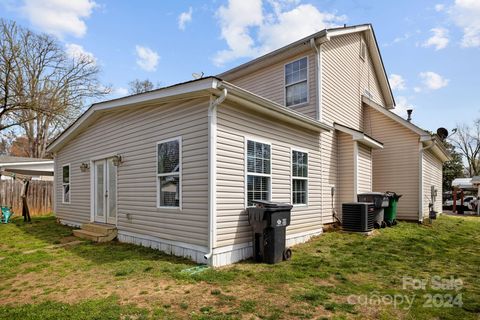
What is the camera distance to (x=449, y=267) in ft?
19.1

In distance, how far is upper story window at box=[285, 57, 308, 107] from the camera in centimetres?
1016

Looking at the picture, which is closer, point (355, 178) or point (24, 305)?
point (24, 305)

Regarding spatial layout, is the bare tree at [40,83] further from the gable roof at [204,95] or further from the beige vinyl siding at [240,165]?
the beige vinyl siding at [240,165]

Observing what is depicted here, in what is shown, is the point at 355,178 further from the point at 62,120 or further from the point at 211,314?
the point at 62,120

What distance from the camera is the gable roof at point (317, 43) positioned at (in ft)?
31.3

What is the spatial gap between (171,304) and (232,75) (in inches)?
406

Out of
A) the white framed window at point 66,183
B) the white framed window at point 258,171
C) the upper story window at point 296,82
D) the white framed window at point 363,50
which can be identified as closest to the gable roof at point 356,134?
the upper story window at point 296,82

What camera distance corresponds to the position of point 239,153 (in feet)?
20.4

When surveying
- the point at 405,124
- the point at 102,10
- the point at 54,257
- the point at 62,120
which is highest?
the point at 102,10

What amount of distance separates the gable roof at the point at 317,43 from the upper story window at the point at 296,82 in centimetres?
44

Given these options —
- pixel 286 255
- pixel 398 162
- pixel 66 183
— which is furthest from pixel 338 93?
pixel 66 183

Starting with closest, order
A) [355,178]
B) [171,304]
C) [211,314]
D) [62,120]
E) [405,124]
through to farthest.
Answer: [211,314] → [171,304] → [355,178] → [405,124] → [62,120]

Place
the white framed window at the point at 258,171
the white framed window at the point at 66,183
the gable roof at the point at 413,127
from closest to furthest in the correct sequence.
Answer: the white framed window at the point at 258,171 < the white framed window at the point at 66,183 < the gable roof at the point at 413,127

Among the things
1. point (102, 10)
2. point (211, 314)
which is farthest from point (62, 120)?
point (211, 314)
